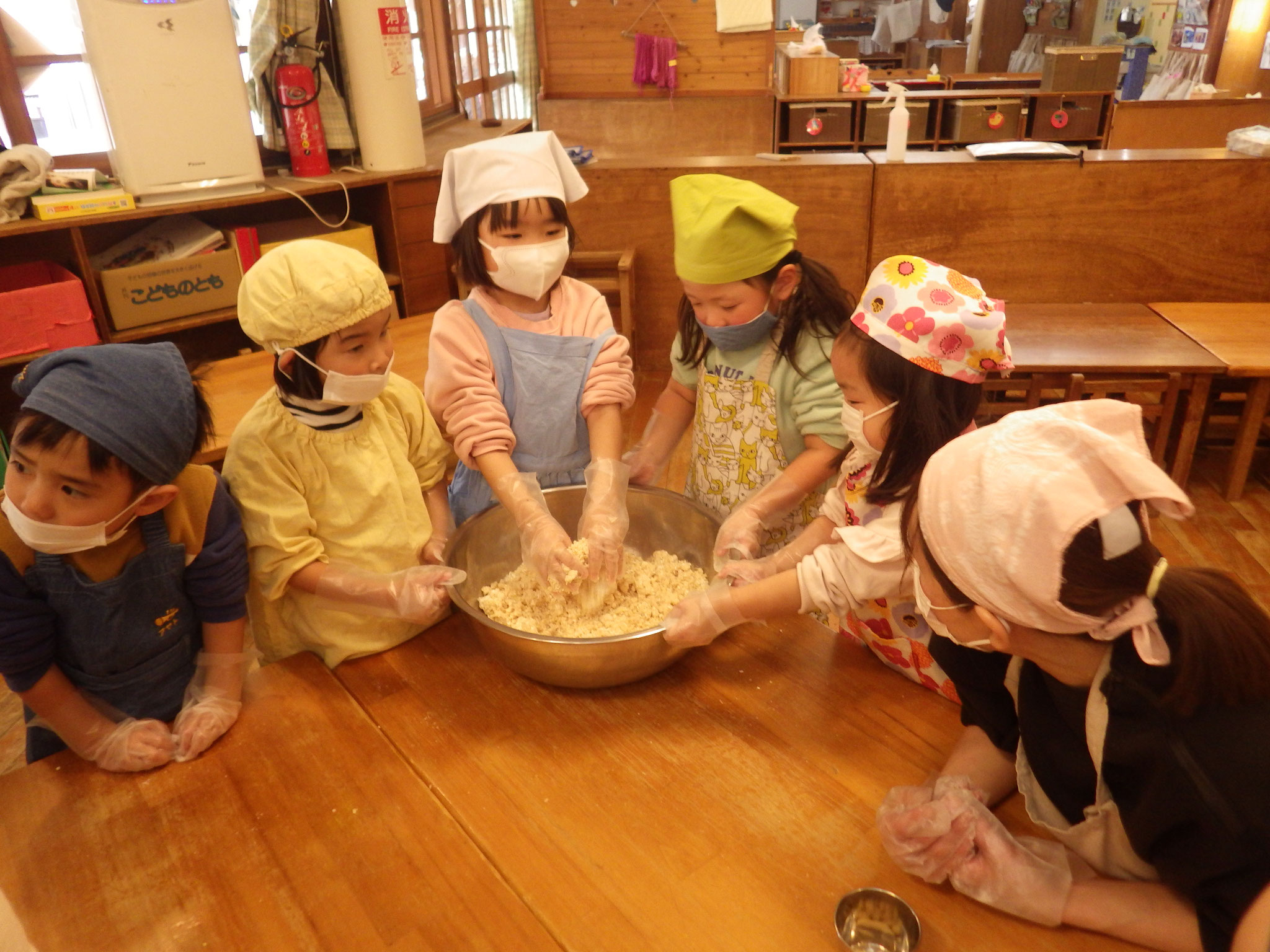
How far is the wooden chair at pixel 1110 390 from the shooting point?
268 cm

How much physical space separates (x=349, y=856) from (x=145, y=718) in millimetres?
422

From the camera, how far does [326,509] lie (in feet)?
4.28

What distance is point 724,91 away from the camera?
239 inches

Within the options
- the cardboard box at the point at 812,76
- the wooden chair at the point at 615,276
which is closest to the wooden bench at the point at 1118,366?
the wooden chair at the point at 615,276

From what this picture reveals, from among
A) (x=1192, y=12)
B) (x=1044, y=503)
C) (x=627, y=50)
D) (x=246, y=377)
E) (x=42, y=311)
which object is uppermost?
(x=1192, y=12)

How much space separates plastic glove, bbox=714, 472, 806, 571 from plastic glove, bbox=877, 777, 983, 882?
18.7 inches

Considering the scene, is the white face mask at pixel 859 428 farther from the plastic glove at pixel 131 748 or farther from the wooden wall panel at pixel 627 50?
the wooden wall panel at pixel 627 50

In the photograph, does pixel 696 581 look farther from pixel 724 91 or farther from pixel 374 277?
pixel 724 91

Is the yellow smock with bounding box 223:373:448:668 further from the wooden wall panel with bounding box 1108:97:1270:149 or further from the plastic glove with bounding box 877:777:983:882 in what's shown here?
the wooden wall panel with bounding box 1108:97:1270:149

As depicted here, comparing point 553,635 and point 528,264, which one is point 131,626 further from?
point 528,264

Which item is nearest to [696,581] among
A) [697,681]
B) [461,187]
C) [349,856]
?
[697,681]

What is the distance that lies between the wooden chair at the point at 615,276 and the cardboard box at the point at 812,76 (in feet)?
10.9

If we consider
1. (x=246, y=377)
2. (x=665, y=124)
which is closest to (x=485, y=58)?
(x=665, y=124)

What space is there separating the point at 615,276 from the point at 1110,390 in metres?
1.87
